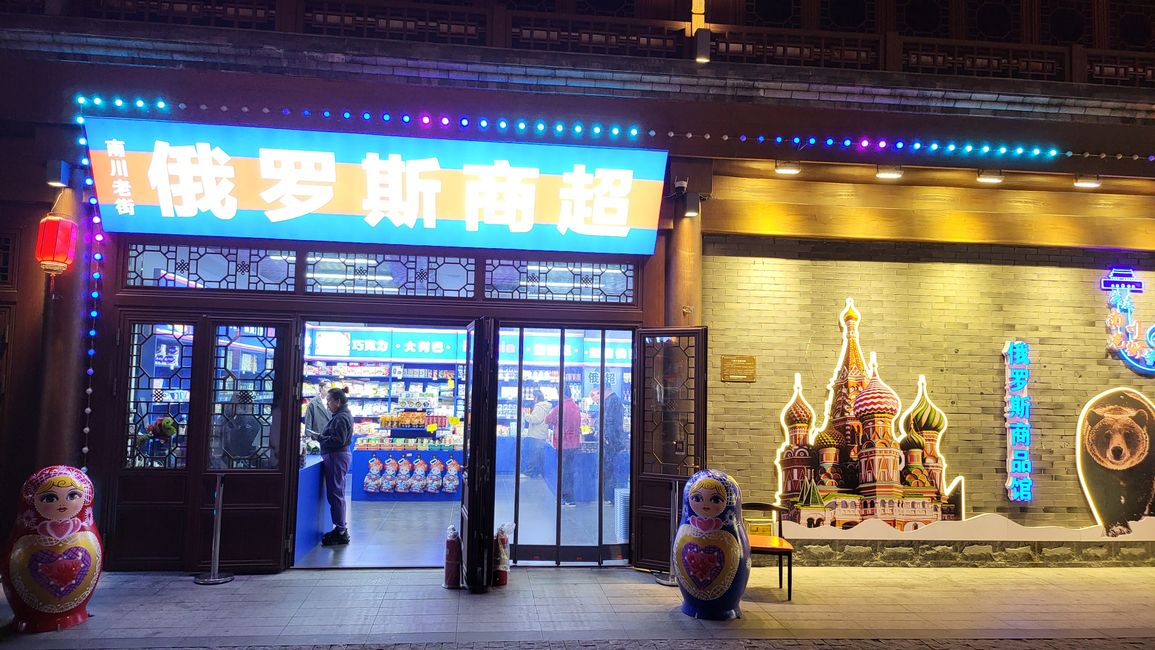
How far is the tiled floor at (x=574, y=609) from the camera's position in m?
5.41

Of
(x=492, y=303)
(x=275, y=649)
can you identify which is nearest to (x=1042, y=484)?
(x=492, y=303)

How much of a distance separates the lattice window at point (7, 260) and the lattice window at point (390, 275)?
265 cm

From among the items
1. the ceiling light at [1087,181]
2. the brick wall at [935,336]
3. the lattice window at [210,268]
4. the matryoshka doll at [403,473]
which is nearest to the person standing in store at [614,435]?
the brick wall at [935,336]

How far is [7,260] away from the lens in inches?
275

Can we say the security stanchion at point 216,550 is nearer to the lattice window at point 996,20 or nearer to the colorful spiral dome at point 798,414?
the colorful spiral dome at point 798,414

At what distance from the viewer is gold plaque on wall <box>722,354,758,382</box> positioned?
25.4 feet

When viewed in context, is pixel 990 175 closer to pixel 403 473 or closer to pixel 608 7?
pixel 608 7

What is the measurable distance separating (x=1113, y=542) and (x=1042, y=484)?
1018 mm

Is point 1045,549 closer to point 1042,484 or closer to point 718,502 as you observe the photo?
point 1042,484

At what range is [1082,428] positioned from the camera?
802 cm

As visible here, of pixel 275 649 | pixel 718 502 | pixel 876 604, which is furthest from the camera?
pixel 876 604

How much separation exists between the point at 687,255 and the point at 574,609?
3.58 meters

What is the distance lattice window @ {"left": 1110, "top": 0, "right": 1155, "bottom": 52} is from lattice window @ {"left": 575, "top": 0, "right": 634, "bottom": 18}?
5.60 m

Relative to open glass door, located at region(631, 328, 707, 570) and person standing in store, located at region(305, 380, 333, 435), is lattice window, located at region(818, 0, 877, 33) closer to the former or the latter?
open glass door, located at region(631, 328, 707, 570)
